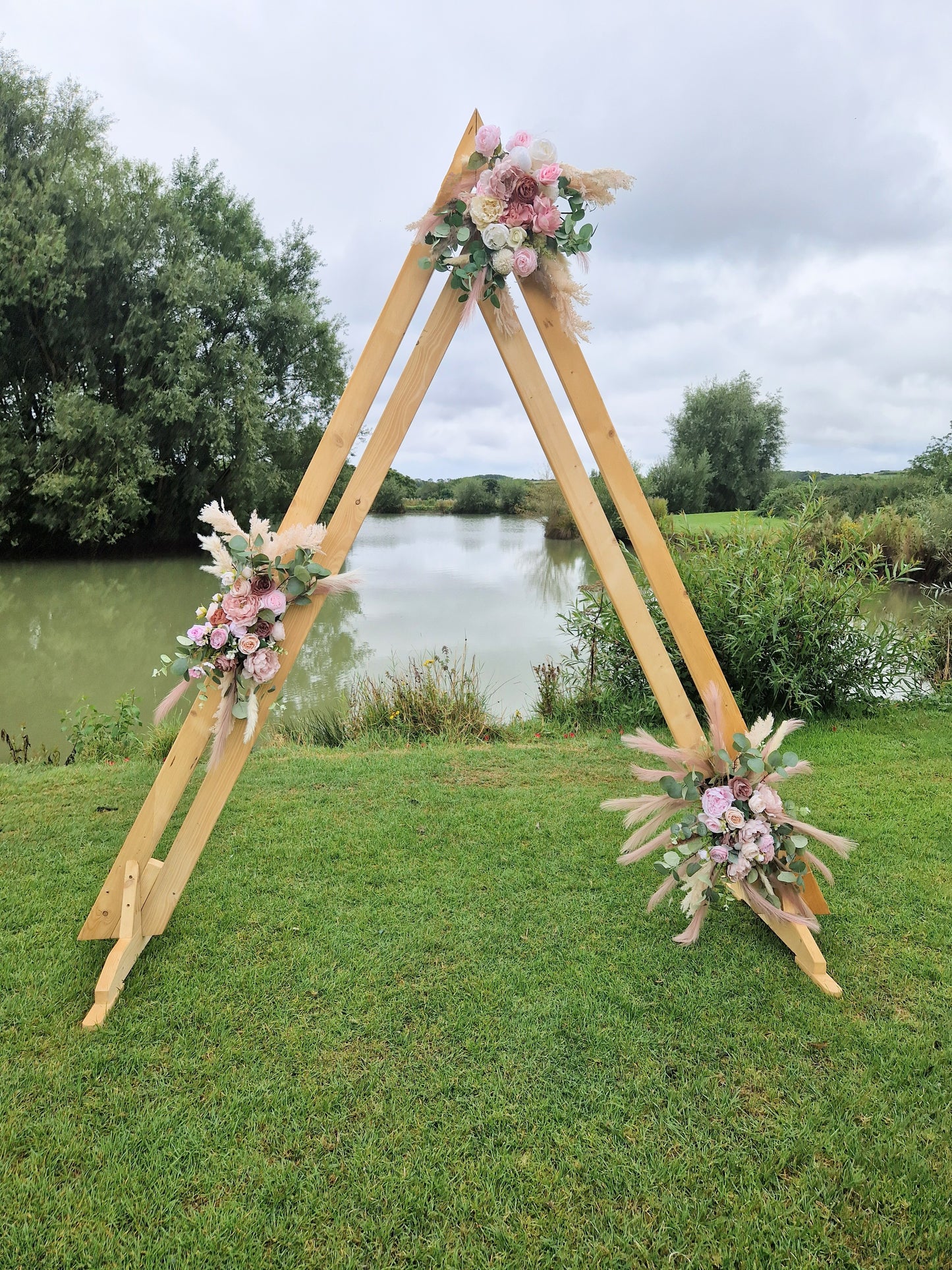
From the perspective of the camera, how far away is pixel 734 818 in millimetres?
2605

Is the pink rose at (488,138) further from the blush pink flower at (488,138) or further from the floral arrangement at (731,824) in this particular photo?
the floral arrangement at (731,824)

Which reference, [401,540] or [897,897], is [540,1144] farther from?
[401,540]

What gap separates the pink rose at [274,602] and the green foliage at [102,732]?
384 centimetres

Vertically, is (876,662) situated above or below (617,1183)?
above

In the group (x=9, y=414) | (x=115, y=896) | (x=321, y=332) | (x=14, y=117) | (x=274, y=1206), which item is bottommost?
(x=274, y=1206)

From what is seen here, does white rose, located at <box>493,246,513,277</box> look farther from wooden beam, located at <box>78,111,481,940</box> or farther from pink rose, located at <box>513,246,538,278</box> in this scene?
wooden beam, located at <box>78,111,481,940</box>

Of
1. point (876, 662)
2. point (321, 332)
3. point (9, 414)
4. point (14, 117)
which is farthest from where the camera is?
point (321, 332)

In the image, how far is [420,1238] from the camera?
1.74 metres

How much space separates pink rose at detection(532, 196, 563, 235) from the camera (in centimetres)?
245

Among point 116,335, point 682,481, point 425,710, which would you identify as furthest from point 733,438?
point 425,710

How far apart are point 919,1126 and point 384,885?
6.95 feet

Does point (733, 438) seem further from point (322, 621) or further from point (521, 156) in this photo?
point (521, 156)

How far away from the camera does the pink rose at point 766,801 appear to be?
2609 millimetres

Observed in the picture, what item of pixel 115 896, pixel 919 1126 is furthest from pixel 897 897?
pixel 115 896
